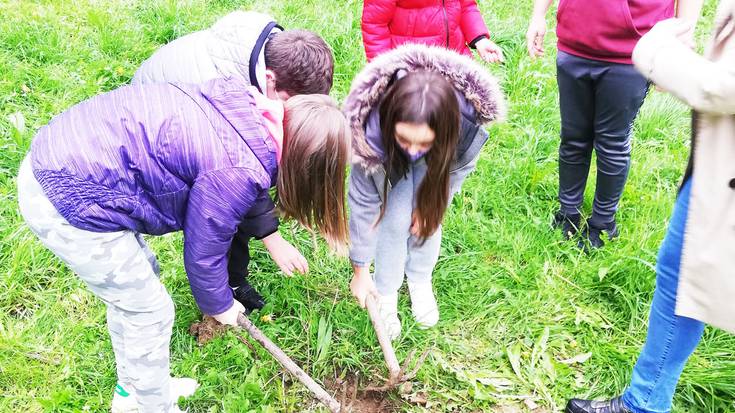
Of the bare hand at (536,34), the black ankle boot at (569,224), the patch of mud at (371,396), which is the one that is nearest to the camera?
the patch of mud at (371,396)

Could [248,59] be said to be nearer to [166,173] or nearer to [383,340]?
[166,173]

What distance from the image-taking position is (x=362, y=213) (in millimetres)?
2230

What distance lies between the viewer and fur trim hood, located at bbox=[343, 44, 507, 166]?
1906mm

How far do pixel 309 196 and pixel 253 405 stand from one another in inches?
37.2

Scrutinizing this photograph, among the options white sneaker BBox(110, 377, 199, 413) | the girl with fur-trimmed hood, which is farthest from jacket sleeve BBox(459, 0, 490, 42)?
white sneaker BBox(110, 377, 199, 413)

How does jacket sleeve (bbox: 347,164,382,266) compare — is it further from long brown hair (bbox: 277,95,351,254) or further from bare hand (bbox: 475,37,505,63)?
bare hand (bbox: 475,37,505,63)

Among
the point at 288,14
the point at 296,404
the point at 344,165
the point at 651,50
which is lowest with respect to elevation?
the point at 296,404

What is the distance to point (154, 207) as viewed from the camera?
5.72 ft

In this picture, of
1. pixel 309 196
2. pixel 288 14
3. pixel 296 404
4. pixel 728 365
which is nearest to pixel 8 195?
pixel 296 404

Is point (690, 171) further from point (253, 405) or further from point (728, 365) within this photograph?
point (253, 405)

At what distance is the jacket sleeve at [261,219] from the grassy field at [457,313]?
0.55m

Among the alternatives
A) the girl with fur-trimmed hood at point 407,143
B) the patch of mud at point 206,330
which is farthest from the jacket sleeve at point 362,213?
the patch of mud at point 206,330

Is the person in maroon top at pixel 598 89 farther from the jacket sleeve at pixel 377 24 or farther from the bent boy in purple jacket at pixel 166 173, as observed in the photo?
the bent boy in purple jacket at pixel 166 173

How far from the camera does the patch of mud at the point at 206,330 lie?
2504 millimetres
